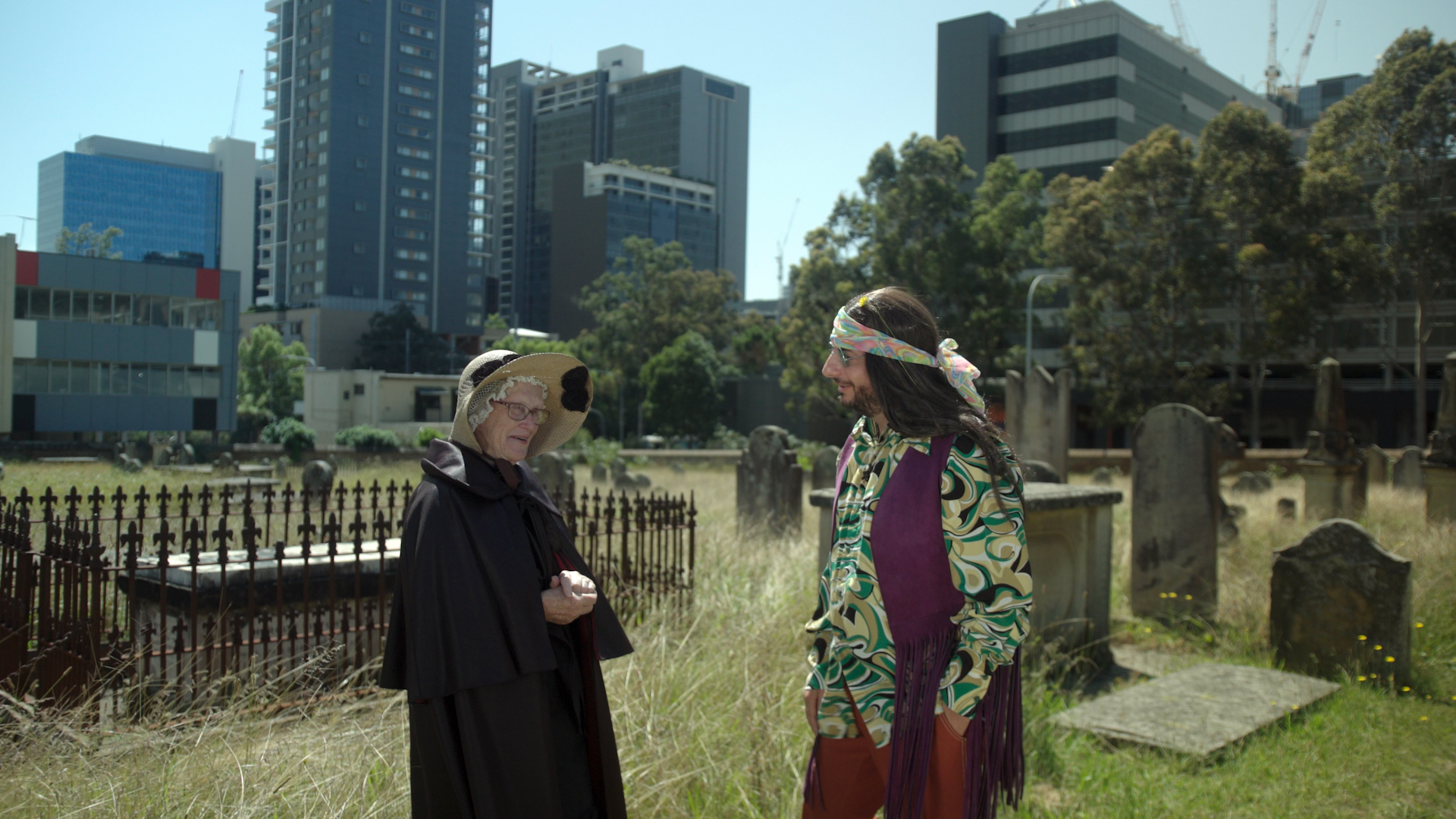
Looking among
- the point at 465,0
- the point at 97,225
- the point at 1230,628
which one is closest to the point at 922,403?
the point at 1230,628

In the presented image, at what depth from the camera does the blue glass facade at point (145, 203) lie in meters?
83.1

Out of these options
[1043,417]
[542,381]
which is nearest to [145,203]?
[1043,417]

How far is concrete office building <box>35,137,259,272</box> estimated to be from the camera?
83438 mm

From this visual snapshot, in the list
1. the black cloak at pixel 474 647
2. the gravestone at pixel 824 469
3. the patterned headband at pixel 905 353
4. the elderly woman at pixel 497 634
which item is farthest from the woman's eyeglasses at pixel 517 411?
the gravestone at pixel 824 469

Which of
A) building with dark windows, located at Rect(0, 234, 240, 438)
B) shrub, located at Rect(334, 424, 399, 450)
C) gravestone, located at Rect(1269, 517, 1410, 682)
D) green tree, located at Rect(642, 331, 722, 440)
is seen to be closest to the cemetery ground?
gravestone, located at Rect(1269, 517, 1410, 682)

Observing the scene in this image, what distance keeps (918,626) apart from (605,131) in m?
155

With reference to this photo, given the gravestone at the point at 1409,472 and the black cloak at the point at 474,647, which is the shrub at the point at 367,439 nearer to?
the gravestone at the point at 1409,472

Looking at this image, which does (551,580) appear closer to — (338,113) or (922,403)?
(922,403)

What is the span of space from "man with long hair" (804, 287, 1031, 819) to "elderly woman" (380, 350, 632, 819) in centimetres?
67

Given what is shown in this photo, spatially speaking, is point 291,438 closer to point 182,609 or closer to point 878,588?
point 182,609

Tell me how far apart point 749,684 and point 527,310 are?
5318 inches

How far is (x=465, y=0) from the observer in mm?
101938

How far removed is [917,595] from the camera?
2619 mm

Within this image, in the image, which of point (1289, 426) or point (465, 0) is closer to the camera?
point (1289, 426)
